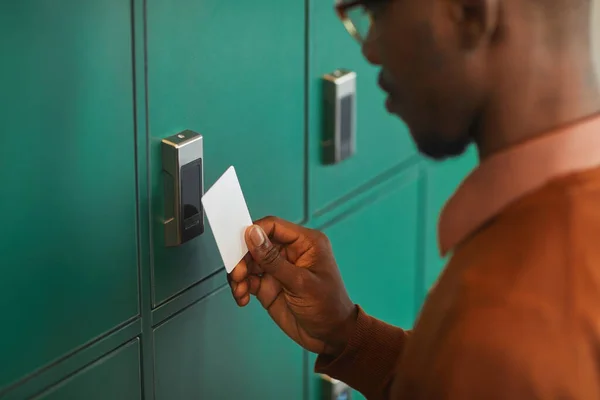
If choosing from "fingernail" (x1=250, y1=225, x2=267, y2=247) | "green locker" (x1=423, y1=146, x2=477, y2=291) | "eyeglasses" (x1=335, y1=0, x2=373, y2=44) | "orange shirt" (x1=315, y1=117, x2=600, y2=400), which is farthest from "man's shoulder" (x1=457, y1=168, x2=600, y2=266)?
"green locker" (x1=423, y1=146, x2=477, y2=291)

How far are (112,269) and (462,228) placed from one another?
0.61 metres

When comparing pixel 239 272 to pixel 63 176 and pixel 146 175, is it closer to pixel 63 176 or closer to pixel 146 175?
pixel 146 175

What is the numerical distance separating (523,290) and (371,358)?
2.03 feet

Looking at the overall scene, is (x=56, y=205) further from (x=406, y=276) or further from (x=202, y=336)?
(x=406, y=276)

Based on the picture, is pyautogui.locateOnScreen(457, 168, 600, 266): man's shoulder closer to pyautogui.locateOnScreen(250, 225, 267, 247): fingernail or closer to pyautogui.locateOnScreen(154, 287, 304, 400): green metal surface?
pyautogui.locateOnScreen(250, 225, 267, 247): fingernail

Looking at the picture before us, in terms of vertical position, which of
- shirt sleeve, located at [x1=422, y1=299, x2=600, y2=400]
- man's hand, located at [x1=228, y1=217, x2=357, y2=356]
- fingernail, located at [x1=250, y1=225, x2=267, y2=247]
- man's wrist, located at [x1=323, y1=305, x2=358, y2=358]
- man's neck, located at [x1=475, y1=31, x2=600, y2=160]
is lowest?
man's wrist, located at [x1=323, y1=305, x2=358, y2=358]

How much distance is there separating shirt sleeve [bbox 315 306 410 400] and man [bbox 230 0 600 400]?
1.46 ft

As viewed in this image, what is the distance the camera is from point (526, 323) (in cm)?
96

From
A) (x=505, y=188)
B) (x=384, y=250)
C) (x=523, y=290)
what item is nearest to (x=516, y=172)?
(x=505, y=188)

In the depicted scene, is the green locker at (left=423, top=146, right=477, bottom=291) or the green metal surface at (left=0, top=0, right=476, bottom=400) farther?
the green locker at (left=423, top=146, right=477, bottom=291)

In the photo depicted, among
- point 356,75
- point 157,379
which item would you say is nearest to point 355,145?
point 356,75

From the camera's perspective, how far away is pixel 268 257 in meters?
1.50

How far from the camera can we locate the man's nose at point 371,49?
116cm

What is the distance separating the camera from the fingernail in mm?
1479
